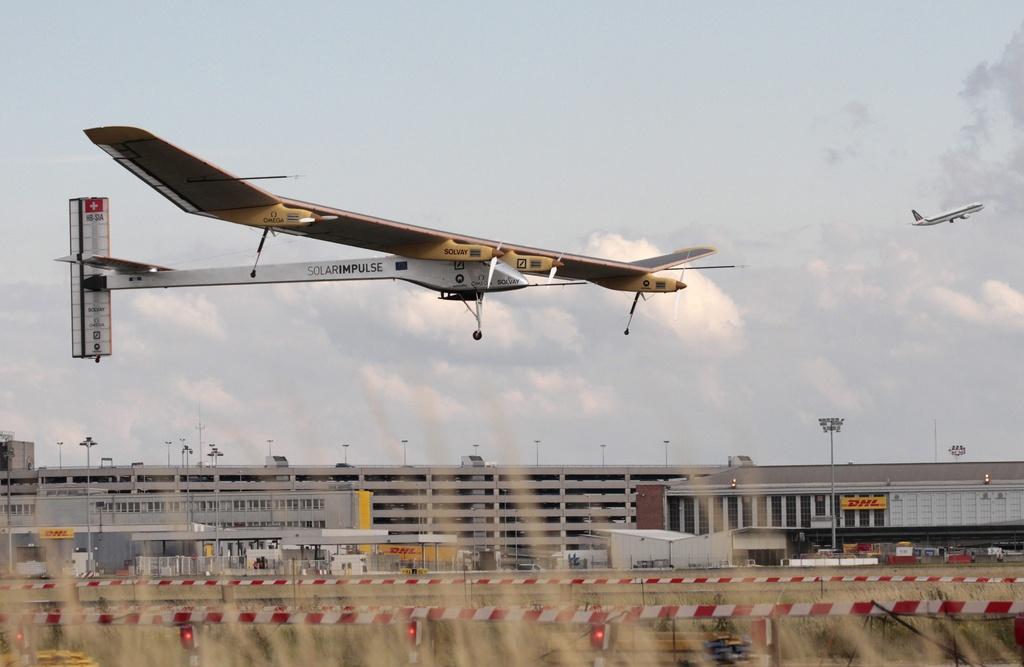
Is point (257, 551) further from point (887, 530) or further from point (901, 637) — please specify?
point (901, 637)

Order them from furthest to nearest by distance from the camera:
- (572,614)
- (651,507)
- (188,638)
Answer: (651,507)
(188,638)
(572,614)

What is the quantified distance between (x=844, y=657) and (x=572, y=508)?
523 ft

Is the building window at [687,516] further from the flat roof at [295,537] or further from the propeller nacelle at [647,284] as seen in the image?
the propeller nacelle at [647,284]

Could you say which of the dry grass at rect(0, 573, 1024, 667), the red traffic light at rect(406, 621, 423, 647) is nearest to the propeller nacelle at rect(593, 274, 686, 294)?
the dry grass at rect(0, 573, 1024, 667)

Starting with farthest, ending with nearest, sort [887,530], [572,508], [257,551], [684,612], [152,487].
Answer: [572,508], [152,487], [887,530], [257,551], [684,612]

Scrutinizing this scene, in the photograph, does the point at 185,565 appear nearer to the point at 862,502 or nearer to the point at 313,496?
the point at 313,496

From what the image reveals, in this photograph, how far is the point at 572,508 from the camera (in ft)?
591

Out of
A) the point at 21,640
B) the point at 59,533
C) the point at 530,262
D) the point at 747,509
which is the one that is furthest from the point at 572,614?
the point at 59,533

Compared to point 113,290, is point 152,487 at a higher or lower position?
lower

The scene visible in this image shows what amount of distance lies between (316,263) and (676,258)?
1164 centimetres

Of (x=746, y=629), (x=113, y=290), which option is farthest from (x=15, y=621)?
(x=113, y=290)

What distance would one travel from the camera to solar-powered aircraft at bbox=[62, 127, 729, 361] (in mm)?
35844

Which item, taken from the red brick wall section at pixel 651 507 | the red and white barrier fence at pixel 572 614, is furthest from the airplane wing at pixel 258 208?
the red brick wall section at pixel 651 507

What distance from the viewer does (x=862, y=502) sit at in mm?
104562
